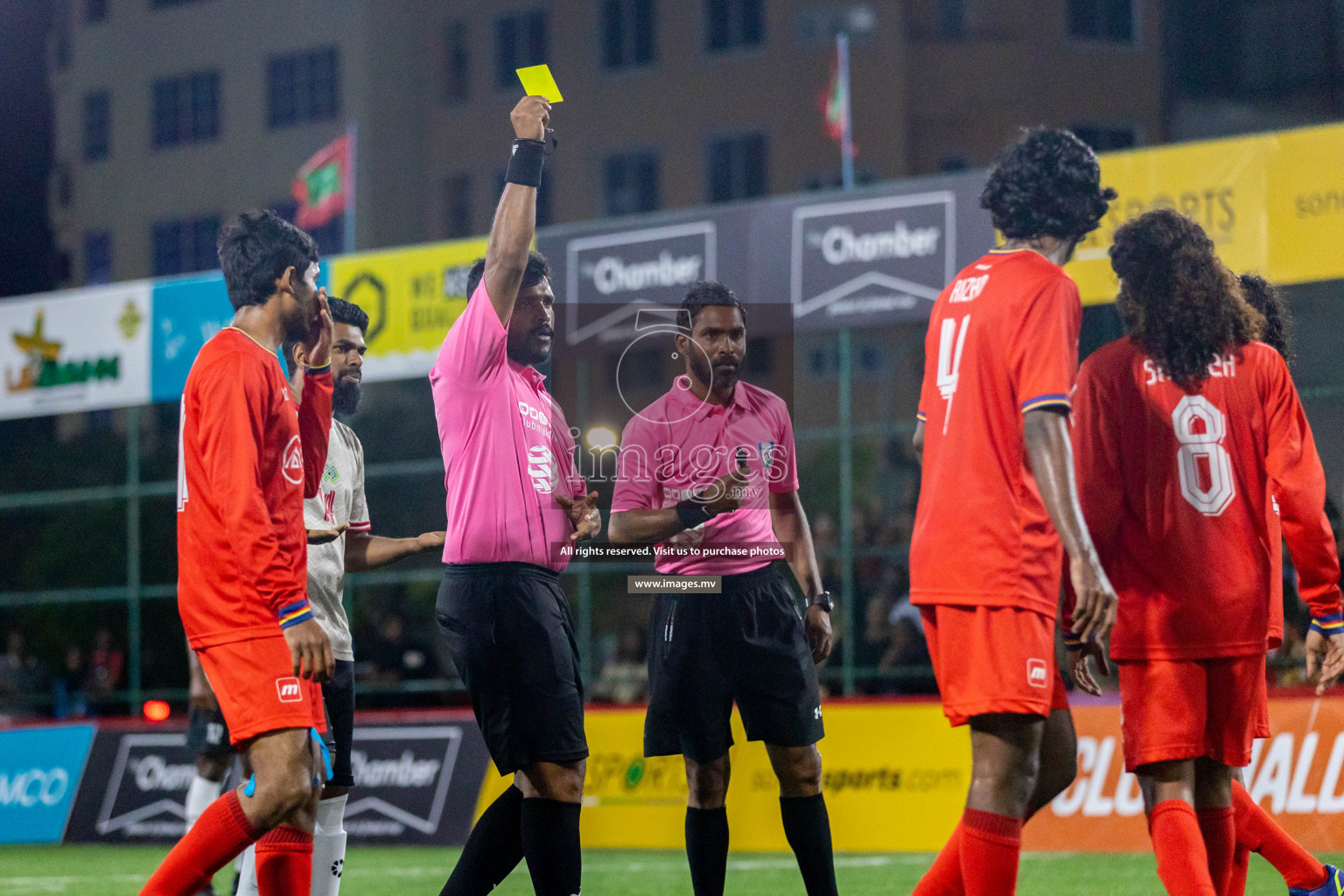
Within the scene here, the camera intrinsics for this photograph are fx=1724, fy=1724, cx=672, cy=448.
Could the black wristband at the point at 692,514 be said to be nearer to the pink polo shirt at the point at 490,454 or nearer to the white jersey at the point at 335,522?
the pink polo shirt at the point at 490,454

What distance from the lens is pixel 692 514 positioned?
624 centimetres

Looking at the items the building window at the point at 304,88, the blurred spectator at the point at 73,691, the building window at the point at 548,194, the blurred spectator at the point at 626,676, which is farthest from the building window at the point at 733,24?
the blurred spectator at the point at 626,676

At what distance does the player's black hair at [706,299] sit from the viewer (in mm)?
6488

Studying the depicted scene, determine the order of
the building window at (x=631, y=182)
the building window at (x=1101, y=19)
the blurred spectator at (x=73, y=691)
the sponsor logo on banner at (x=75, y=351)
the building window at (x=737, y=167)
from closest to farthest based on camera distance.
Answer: the sponsor logo on banner at (x=75, y=351) < the blurred spectator at (x=73, y=691) < the building window at (x=1101, y=19) < the building window at (x=737, y=167) < the building window at (x=631, y=182)

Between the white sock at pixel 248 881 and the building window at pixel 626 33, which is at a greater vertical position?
the building window at pixel 626 33

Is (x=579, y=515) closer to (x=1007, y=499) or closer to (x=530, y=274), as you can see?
(x=530, y=274)

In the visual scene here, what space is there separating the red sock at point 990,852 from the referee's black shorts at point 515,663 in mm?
1316

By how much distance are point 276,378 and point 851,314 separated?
795 cm

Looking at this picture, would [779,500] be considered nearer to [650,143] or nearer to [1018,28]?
[1018,28]

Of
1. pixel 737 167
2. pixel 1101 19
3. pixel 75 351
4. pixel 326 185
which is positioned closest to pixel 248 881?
pixel 75 351

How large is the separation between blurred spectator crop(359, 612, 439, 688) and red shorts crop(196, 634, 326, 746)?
1104 cm

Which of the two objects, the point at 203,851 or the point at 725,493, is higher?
the point at 725,493

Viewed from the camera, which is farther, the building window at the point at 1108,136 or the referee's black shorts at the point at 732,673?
the building window at the point at 1108,136

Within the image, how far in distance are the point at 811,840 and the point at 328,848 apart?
67.0 inches
